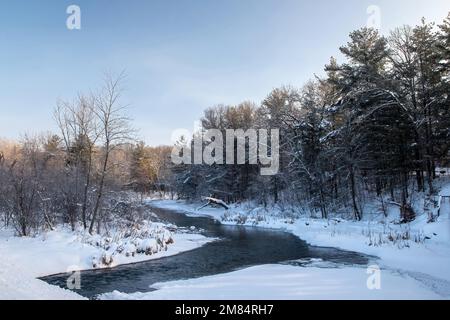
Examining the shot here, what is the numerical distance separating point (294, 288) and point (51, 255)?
9.53m

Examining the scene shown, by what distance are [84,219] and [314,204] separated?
1822 cm

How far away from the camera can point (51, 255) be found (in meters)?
14.3

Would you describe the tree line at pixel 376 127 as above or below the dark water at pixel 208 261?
above

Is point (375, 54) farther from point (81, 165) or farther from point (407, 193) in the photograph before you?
point (81, 165)

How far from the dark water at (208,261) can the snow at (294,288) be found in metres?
1.46

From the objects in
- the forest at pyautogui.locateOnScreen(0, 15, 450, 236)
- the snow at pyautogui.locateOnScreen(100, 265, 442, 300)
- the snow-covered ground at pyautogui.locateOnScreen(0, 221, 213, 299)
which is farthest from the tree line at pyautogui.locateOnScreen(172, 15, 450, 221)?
the snow-covered ground at pyautogui.locateOnScreen(0, 221, 213, 299)

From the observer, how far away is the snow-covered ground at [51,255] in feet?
32.7

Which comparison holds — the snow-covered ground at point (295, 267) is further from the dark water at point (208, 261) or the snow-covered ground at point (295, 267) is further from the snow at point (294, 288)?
the dark water at point (208, 261)

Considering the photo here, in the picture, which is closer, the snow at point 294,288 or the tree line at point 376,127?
the snow at point 294,288

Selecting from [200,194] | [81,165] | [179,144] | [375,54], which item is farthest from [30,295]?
[179,144]

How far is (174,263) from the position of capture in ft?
50.5

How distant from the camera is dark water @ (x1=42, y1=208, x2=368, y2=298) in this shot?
39.3 ft

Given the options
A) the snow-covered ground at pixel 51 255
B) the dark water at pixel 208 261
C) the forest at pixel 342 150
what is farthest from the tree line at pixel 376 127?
the snow-covered ground at pixel 51 255

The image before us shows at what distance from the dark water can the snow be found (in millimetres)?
1456
